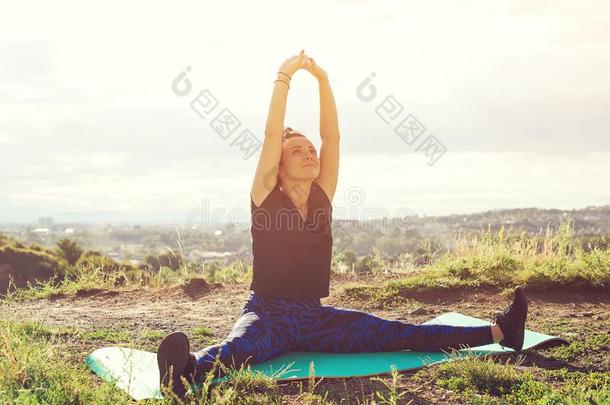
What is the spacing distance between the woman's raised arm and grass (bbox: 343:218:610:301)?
10.8 feet

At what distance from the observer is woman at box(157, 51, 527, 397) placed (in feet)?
17.4

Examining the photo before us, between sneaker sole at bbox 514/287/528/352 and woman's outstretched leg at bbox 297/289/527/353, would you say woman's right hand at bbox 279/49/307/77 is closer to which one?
woman's outstretched leg at bbox 297/289/527/353

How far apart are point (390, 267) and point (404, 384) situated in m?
6.28

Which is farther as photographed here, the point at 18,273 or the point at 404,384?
the point at 18,273

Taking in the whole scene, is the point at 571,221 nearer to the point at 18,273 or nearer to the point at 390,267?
the point at 390,267

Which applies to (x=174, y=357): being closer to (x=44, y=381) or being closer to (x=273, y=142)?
(x=44, y=381)

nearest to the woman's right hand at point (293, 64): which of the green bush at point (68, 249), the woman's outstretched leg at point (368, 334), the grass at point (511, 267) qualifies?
the woman's outstretched leg at point (368, 334)

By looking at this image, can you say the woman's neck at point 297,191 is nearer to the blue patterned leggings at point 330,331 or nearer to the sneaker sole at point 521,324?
the blue patterned leggings at point 330,331

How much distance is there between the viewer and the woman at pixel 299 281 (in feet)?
17.4

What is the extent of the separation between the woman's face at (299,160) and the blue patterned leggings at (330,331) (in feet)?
3.13

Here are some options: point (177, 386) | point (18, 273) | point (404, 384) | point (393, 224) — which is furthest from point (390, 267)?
point (18, 273)

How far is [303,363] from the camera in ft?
17.1

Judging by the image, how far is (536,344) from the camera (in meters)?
5.55

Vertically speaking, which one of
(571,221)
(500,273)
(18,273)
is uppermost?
(571,221)
